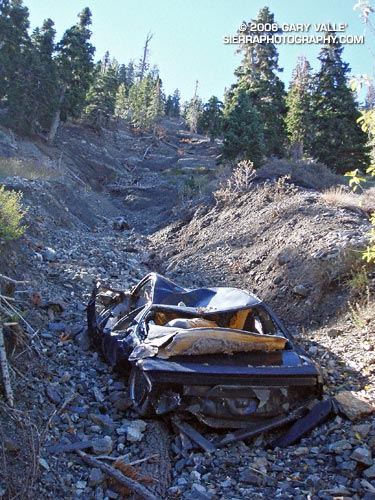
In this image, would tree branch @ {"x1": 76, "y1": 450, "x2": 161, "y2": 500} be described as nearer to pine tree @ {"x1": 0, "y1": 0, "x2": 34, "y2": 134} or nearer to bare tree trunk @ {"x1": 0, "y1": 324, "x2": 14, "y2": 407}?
bare tree trunk @ {"x1": 0, "y1": 324, "x2": 14, "y2": 407}

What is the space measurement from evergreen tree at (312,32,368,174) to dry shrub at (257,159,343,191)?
24.4 ft

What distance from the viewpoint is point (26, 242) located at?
10.5 m

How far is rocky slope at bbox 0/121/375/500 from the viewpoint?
370 centimetres

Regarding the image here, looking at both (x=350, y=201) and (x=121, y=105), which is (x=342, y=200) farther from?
(x=121, y=105)

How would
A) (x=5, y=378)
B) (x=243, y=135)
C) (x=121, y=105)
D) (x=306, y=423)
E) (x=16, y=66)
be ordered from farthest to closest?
1. (x=121, y=105)
2. (x=16, y=66)
3. (x=243, y=135)
4. (x=306, y=423)
5. (x=5, y=378)

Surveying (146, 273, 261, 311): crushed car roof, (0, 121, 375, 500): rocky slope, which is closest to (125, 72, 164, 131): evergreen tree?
(0, 121, 375, 500): rocky slope

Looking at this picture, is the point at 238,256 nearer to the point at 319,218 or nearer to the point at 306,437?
the point at 319,218

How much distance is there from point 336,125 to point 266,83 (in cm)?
1013

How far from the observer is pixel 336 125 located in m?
25.1

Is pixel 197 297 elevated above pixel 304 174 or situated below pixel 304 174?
below

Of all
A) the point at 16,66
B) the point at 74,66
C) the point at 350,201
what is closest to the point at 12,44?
the point at 16,66

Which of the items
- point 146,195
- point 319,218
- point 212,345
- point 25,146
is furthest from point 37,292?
point 25,146

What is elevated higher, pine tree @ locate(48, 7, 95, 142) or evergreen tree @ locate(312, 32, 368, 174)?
pine tree @ locate(48, 7, 95, 142)

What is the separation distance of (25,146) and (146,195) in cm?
835
